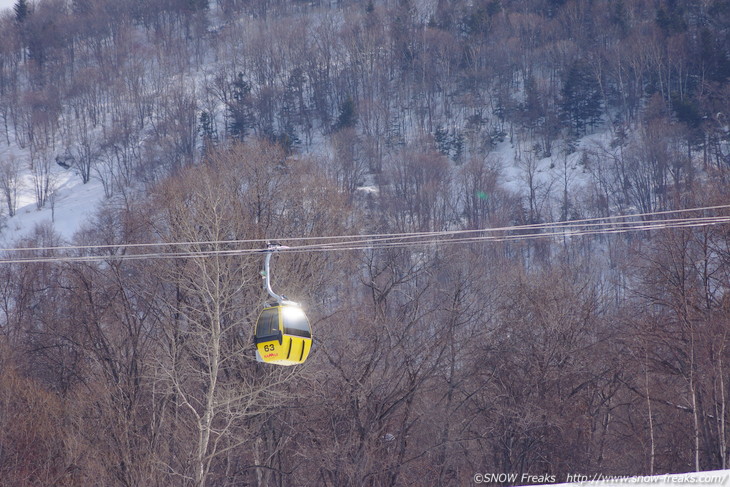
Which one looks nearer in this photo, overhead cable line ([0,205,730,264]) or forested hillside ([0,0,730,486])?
overhead cable line ([0,205,730,264])

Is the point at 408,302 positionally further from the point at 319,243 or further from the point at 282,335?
the point at 282,335

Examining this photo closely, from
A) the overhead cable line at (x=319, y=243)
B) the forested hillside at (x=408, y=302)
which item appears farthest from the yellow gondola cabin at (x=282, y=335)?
the forested hillside at (x=408, y=302)

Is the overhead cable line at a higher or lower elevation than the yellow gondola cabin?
higher

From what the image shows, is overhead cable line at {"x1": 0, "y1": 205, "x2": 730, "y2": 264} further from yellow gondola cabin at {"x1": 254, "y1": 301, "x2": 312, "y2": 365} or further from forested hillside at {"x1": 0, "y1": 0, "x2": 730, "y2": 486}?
yellow gondola cabin at {"x1": 254, "y1": 301, "x2": 312, "y2": 365}

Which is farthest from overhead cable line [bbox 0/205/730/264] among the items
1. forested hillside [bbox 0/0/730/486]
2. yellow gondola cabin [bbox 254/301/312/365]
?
yellow gondola cabin [bbox 254/301/312/365]

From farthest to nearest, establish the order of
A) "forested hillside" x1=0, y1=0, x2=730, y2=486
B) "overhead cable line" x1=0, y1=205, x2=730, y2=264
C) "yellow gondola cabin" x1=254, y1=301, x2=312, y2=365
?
1. "forested hillside" x1=0, y1=0, x2=730, y2=486
2. "overhead cable line" x1=0, y1=205, x2=730, y2=264
3. "yellow gondola cabin" x1=254, y1=301, x2=312, y2=365

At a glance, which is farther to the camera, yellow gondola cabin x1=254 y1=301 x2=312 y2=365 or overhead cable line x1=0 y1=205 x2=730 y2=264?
overhead cable line x1=0 y1=205 x2=730 y2=264

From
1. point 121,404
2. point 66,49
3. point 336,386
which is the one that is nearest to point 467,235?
point 336,386

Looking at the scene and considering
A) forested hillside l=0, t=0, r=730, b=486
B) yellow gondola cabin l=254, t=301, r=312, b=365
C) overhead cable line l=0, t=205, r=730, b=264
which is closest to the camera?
yellow gondola cabin l=254, t=301, r=312, b=365

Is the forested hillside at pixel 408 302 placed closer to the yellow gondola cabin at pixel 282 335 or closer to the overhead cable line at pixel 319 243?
the overhead cable line at pixel 319 243

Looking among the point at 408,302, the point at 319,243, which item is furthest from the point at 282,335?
the point at 408,302
